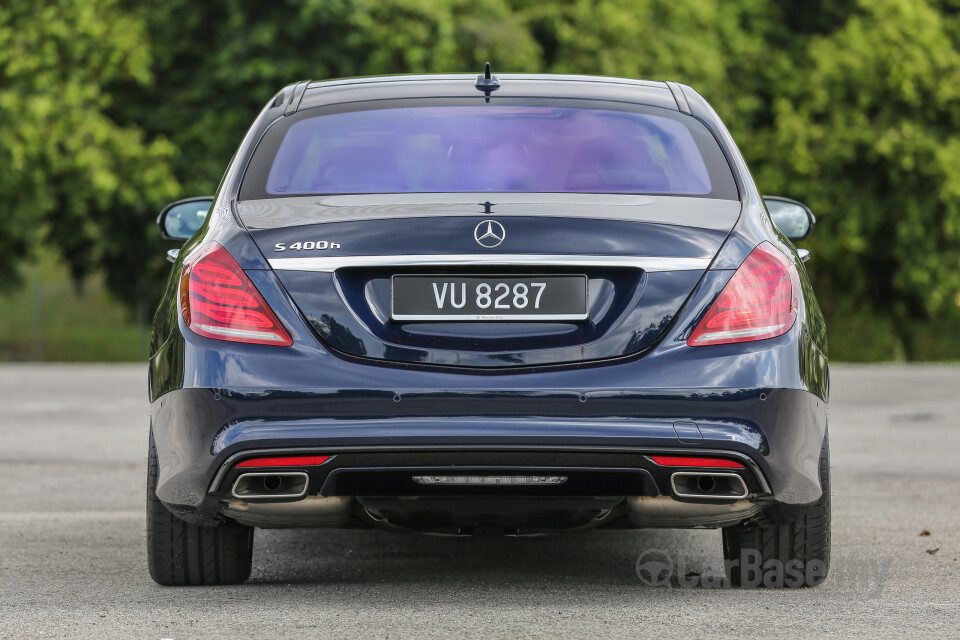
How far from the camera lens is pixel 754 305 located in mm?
4441

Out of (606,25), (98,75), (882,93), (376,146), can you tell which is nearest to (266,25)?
(98,75)

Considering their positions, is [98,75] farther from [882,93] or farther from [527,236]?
[527,236]

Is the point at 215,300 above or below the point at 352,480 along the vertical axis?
above

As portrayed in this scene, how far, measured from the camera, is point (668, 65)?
29969mm

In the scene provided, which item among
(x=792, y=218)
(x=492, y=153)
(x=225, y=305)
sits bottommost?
(x=225, y=305)

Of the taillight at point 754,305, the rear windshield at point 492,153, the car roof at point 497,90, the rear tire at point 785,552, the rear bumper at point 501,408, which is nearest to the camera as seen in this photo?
the rear bumper at point 501,408

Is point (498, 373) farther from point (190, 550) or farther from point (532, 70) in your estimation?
point (532, 70)

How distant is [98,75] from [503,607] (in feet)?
78.0

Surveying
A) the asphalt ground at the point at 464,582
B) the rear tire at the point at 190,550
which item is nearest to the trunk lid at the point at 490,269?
the asphalt ground at the point at 464,582

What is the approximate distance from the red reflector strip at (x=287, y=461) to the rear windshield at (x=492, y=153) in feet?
2.86

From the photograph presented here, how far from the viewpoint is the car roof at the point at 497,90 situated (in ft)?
17.3

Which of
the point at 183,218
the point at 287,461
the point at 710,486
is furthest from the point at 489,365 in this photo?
the point at 183,218

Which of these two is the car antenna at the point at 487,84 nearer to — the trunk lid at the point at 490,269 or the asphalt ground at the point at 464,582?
the trunk lid at the point at 490,269

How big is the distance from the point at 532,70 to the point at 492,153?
23474mm
